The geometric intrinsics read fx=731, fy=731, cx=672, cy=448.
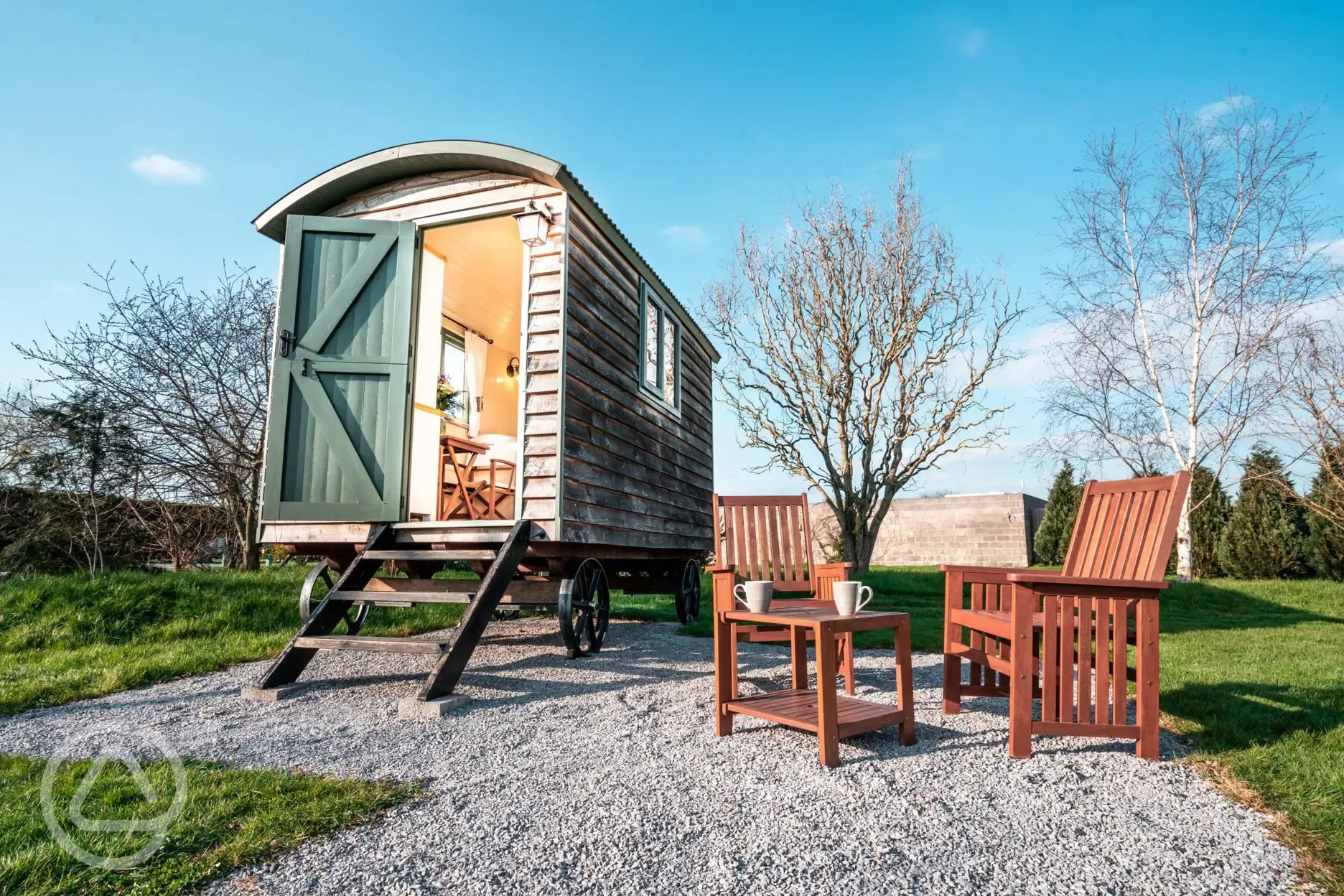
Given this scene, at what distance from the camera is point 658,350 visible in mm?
6426

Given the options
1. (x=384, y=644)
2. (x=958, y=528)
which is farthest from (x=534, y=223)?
(x=958, y=528)

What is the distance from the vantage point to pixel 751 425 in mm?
11266

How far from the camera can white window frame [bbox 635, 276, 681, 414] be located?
19.1 ft

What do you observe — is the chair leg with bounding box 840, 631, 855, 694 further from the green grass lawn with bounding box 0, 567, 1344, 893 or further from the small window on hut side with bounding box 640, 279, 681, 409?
the small window on hut side with bounding box 640, 279, 681, 409

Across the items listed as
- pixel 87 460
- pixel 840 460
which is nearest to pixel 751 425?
pixel 840 460

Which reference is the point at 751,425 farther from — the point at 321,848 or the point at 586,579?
the point at 321,848

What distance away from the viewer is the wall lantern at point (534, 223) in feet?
14.4

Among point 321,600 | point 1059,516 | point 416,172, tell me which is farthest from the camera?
point 1059,516

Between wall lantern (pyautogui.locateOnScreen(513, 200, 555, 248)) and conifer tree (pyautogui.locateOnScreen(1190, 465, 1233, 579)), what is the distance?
10707 mm

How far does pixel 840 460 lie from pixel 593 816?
9174mm

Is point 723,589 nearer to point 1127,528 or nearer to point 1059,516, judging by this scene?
point 1127,528

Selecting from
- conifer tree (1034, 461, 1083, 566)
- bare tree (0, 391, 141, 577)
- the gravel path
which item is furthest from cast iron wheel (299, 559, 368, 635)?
conifer tree (1034, 461, 1083, 566)

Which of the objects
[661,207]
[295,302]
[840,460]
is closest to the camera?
[295,302]

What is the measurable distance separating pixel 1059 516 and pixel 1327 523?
3.33 m
